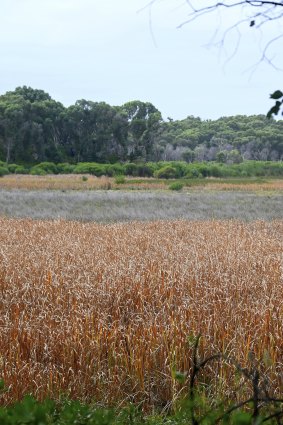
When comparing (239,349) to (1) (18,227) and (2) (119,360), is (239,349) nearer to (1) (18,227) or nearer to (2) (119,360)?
(2) (119,360)

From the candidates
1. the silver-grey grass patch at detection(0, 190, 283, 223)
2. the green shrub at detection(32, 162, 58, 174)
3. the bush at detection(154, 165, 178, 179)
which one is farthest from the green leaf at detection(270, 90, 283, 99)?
the green shrub at detection(32, 162, 58, 174)

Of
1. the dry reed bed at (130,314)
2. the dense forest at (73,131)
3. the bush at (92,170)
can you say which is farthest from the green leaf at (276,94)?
the dense forest at (73,131)

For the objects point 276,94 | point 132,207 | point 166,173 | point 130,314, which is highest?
point 276,94

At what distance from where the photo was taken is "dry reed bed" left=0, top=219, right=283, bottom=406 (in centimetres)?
466

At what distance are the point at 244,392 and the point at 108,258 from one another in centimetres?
480

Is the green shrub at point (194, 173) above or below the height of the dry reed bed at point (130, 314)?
below

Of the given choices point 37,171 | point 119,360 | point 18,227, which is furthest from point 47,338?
point 37,171

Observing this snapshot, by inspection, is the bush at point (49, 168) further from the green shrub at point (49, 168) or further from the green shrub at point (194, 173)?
the green shrub at point (194, 173)

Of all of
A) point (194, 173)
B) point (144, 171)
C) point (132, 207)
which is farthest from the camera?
point (194, 173)

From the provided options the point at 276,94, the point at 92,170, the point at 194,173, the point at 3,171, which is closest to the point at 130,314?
the point at 276,94

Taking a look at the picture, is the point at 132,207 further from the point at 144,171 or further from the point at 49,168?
the point at 49,168

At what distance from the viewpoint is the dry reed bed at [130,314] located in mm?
4656

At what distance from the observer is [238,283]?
719 centimetres

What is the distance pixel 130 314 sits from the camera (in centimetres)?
627
